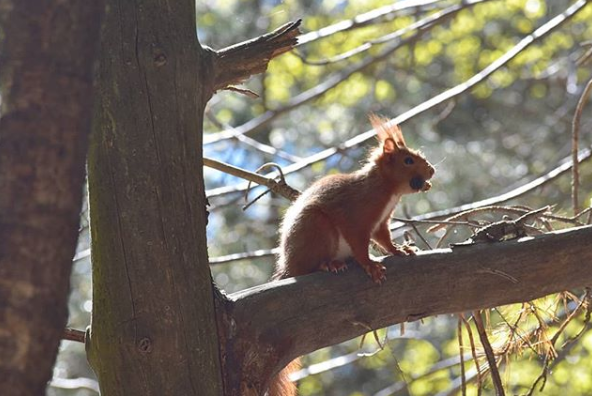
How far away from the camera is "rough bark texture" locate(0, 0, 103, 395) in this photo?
117cm

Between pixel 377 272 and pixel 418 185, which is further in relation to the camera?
pixel 418 185

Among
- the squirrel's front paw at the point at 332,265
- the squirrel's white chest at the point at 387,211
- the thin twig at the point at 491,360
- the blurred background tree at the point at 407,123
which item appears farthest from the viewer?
the blurred background tree at the point at 407,123

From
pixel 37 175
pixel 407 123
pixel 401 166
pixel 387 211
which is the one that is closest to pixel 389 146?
pixel 401 166

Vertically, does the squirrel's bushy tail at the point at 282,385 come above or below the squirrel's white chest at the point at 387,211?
below

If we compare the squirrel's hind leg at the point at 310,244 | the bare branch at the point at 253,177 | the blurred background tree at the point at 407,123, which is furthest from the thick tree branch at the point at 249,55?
the blurred background tree at the point at 407,123

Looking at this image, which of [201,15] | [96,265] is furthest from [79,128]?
[201,15]

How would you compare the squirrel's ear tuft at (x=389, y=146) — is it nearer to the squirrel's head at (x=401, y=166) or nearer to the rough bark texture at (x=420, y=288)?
the squirrel's head at (x=401, y=166)

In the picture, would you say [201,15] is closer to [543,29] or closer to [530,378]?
[530,378]

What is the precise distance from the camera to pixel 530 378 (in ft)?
26.3

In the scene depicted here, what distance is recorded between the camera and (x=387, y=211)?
3.91m

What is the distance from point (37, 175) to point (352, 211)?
260 centimetres

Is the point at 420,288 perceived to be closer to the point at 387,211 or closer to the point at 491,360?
the point at 491,360

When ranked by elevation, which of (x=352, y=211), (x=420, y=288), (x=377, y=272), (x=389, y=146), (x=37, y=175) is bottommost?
(x=37, y=175)

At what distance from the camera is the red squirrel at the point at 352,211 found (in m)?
3.57
